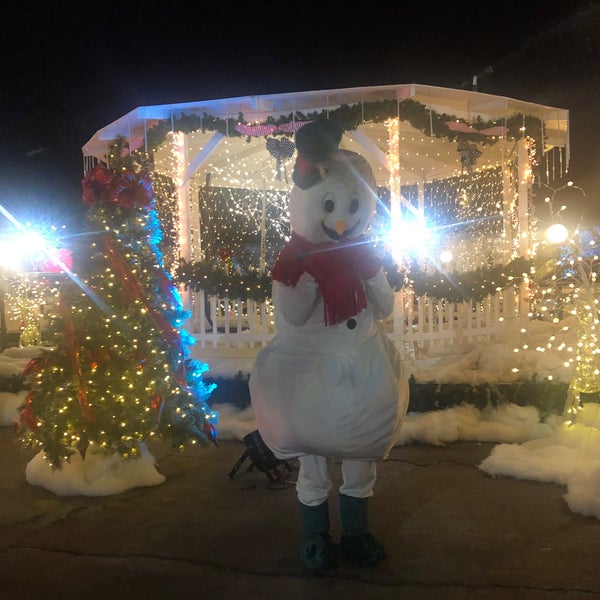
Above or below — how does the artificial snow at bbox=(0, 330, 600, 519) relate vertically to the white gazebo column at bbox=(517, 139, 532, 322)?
below

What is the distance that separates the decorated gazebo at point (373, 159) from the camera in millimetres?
7254

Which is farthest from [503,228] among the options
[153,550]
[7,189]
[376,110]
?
[7,189]

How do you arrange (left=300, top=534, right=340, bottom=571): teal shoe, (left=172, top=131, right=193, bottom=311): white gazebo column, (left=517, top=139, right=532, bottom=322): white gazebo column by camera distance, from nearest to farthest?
(left=300, top=534, right=340, bottom=571): teal shoe → (left=172, top=131, right=193, bottom=311): white gazebo column → (left=517, top=139, right=532, bottom=322): white gazebo column

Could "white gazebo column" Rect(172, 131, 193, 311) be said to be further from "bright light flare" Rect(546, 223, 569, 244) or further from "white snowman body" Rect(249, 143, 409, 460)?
"white snowman body" Rect(249, 143, 409, 460)

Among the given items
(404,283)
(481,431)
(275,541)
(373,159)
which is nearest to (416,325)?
(404,283)

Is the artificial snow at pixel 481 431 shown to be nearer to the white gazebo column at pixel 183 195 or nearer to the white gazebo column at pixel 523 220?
the white gazebo column at pixel 523 220

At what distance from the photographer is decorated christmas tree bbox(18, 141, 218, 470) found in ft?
15.5

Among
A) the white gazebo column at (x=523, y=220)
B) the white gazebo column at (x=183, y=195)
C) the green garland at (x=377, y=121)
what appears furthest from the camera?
the white gazebo column at (x=523, y=220)

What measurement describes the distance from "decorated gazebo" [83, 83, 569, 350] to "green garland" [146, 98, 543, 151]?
0.01 metres

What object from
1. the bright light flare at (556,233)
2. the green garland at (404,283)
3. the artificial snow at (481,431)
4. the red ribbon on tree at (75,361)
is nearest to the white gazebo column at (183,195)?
the green garland at (404,283)

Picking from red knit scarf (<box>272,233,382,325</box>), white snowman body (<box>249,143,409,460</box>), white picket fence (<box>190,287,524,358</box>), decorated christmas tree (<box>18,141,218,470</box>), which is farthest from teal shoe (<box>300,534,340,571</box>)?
white picket fence (<box>190,287,524,358</box>)

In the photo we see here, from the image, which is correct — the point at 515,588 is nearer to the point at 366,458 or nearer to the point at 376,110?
the point at 366,458

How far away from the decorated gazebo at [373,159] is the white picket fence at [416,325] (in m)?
0.66

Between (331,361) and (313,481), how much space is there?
71 centimetres
